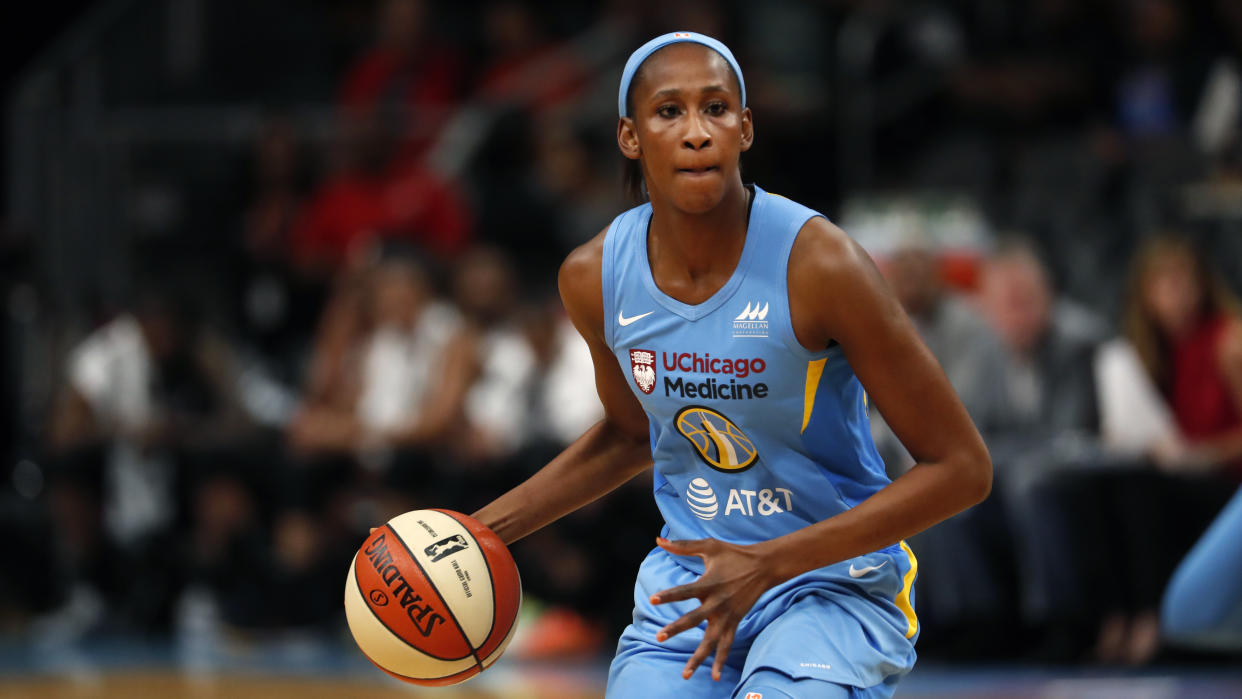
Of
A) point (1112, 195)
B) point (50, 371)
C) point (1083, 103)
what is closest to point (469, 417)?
point (50, 371)

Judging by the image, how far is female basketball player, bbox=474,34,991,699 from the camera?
282cm

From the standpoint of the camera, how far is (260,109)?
407 inches

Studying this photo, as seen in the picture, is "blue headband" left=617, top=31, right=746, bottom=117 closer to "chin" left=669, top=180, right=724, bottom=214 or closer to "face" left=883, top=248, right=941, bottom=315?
"chin" left=669, top=180, right=724, bottom=214

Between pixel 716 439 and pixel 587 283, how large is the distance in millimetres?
440

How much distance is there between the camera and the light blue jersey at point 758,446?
9.70 ft

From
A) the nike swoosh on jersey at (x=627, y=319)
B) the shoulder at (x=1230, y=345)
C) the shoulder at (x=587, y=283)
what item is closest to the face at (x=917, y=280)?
the shoulder at (x=1230, y=345)

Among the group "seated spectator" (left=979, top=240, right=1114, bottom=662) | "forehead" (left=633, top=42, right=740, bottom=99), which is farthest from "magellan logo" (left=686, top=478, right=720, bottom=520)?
"seated spectator" (left=979, top=240, right=1114, bottom=662)

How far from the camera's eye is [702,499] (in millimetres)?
3123

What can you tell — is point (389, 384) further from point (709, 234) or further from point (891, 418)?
point (891, 418)

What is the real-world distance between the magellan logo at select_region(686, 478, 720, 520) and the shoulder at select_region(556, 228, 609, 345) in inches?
15.6

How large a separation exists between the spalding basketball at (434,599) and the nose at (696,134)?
935 millimetres

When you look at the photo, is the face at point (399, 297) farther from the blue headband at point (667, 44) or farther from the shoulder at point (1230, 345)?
the blue headband at point (667, 44)

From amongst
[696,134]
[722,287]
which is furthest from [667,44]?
[722,287]

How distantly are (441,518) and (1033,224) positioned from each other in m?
6.12
